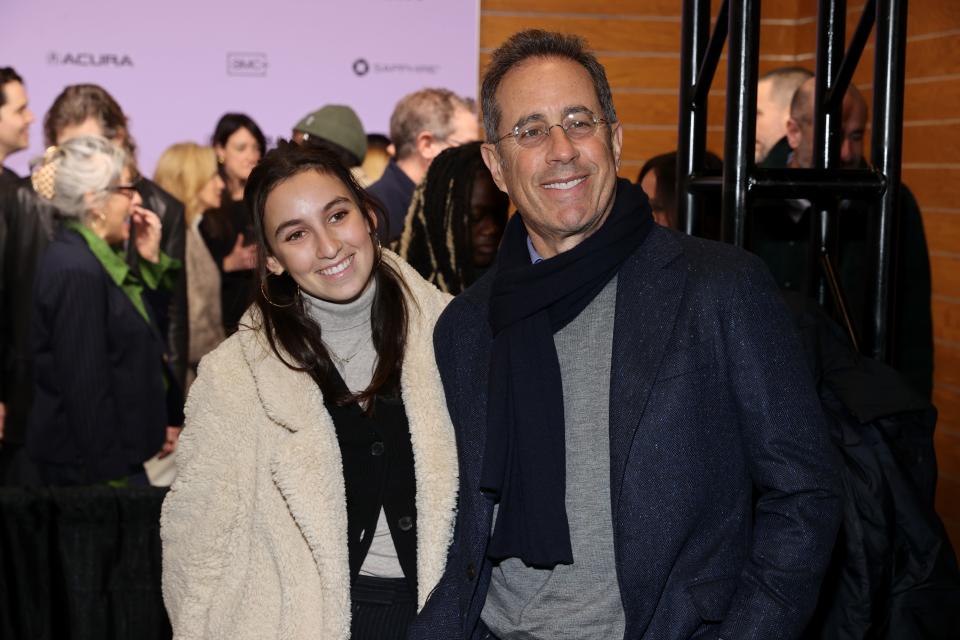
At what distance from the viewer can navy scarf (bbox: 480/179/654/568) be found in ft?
5.82

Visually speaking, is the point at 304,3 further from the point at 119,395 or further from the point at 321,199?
the point at 321,199

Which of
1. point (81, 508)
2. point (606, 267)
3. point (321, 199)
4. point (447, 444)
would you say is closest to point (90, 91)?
point (81, 508)

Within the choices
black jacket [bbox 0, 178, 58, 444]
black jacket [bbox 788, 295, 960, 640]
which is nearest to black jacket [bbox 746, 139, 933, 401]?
black jacket [bbox 788, 295, 960, 640]

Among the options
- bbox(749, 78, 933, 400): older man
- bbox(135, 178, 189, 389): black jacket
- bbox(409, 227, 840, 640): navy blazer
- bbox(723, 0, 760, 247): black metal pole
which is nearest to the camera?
→ bbox(409, 227, 840, 640): navy blazer

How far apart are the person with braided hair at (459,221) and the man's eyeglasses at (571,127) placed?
4.64 feet

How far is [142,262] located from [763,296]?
4.00m

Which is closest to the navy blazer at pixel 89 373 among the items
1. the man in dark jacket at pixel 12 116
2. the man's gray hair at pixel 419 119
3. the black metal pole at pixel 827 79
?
the man in dark jacket at pixel 12 116

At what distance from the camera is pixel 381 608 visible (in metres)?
2.18

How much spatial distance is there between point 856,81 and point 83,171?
375 centimetres

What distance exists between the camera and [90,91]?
5211 mm

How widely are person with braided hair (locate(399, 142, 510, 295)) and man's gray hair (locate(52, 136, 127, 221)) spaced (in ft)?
6.99

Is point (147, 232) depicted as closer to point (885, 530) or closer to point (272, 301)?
point (272, 301)

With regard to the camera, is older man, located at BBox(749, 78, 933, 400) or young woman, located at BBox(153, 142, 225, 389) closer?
older man, located at BBox(749, 78, 933, 400)

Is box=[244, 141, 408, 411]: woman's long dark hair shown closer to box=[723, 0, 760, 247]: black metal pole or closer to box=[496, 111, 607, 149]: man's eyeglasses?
box=[496, 111, 607, 149]: man's eyeglasses
